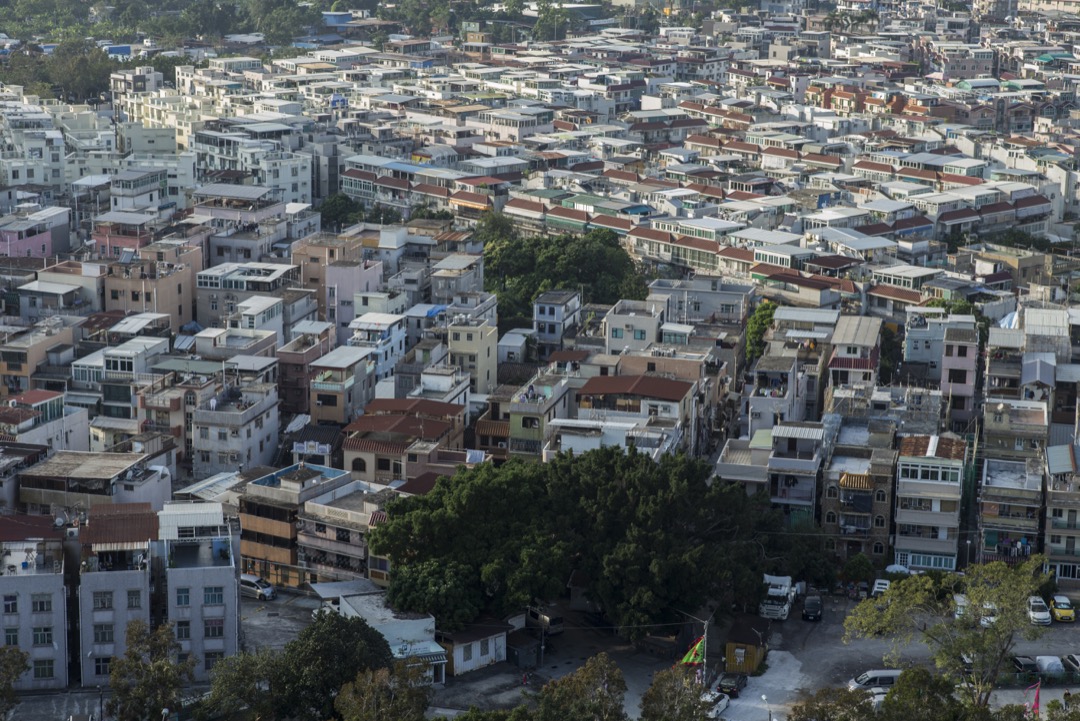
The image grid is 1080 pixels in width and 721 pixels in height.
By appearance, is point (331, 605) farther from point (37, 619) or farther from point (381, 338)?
point (381, 338)

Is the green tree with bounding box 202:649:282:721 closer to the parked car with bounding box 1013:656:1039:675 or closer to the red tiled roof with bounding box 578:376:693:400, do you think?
the red tiled roof with bounding box 578:376:693:400

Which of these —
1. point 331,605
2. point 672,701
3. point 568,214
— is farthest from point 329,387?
point 568,214

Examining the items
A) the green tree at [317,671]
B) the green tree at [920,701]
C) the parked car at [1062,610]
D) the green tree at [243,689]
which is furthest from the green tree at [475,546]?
the parked car at [1062,610]

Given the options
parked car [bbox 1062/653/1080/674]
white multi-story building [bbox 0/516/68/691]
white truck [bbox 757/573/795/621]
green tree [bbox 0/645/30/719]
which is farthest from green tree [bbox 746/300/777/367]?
green tree [bbox 0/645/30/719]

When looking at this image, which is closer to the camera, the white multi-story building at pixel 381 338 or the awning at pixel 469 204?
the white multi-story building at pixel 381 338

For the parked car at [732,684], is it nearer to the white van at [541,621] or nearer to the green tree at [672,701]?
the white van at [541,621]

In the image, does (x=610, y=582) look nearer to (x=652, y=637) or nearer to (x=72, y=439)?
(x=652, y=637)

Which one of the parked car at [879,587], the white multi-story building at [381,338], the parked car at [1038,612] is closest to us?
the parked car at [1038,612]
